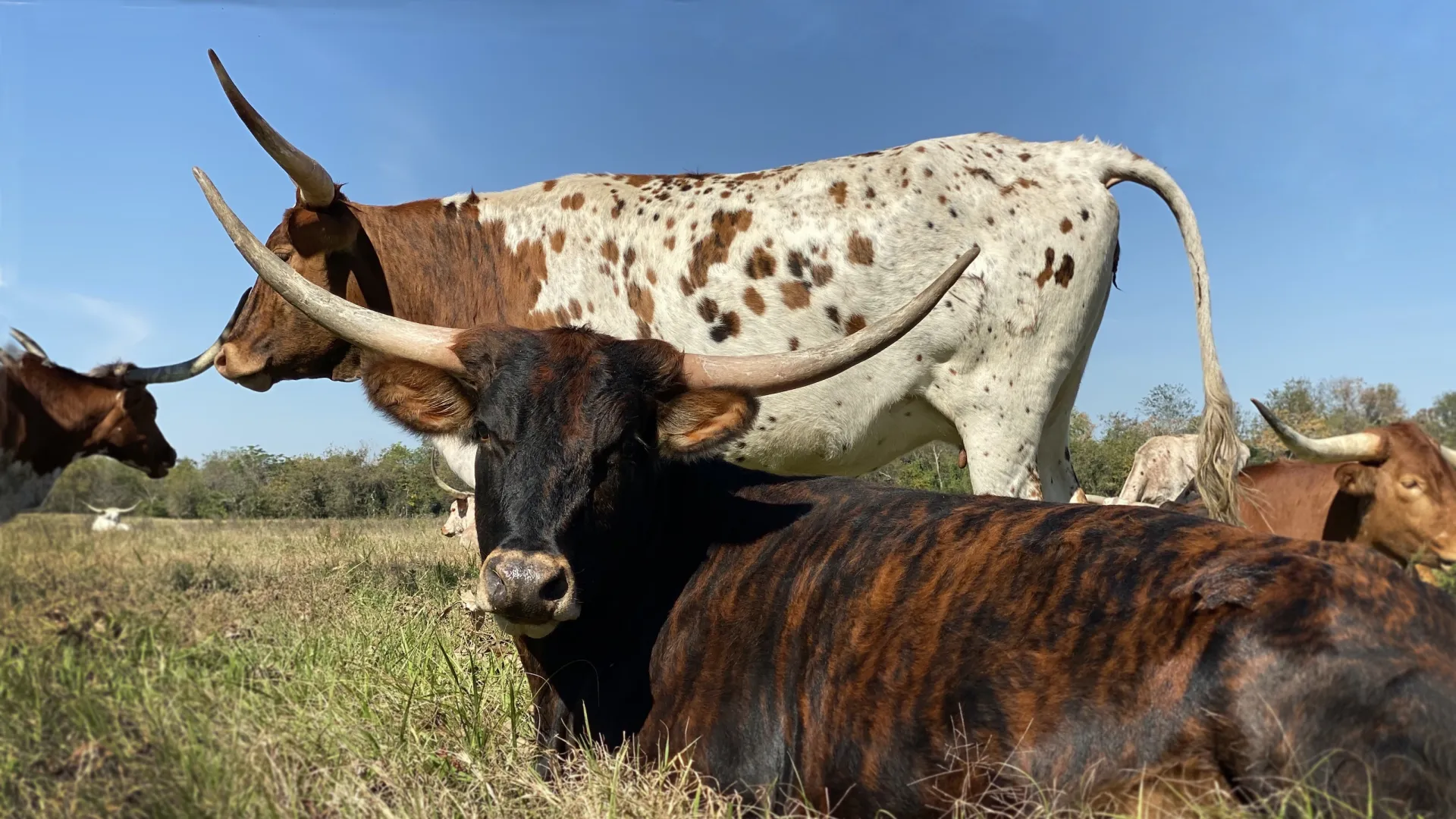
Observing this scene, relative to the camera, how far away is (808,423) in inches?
245

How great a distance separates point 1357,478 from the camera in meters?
7.31

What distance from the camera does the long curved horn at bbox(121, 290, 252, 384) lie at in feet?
12.8

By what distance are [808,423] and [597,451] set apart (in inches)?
117

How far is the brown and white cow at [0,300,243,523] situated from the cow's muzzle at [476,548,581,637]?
86 cm

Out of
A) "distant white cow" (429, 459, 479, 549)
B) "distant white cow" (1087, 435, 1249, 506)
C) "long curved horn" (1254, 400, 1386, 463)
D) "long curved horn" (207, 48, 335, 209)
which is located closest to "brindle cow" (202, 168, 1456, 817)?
"long curved horn" (207, 48, 335, 209)

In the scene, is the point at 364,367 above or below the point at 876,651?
above

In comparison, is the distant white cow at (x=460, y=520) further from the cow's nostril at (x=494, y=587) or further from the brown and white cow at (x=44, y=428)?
the brown and white cow at (x=44, y=428)

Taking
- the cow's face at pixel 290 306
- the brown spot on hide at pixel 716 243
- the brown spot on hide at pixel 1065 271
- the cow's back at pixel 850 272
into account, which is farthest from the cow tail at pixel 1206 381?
the cow's face at pixel 290 306

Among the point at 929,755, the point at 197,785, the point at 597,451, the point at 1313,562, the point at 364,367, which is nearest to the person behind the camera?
the point at 197,785

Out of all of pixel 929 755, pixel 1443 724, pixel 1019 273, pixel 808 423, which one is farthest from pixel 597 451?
pixel 1019 273

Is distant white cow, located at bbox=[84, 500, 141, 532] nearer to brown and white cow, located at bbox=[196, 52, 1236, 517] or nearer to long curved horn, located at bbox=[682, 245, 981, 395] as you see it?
long curved horn, located at bbox=[682, 245, 981, 395]

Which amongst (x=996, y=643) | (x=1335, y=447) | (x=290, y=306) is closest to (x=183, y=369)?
(x=290, y=306)

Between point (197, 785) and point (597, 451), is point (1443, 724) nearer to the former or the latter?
point (597, 451)

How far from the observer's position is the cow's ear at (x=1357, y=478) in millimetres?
7289
